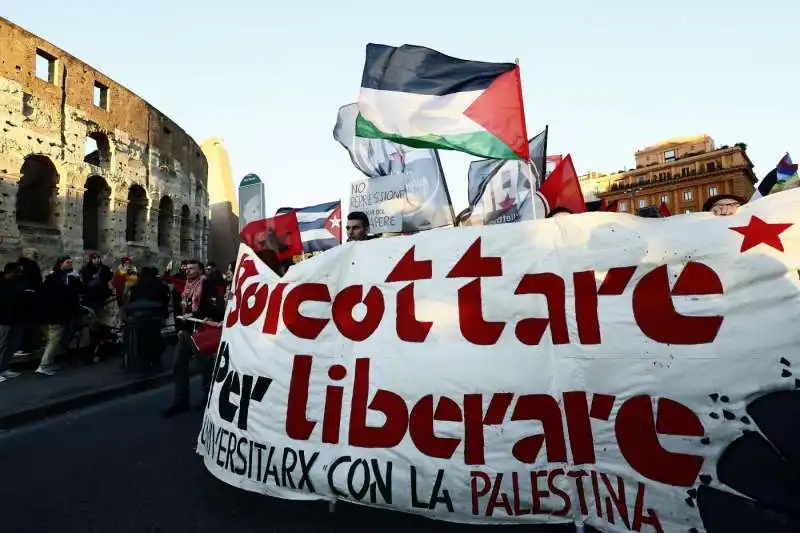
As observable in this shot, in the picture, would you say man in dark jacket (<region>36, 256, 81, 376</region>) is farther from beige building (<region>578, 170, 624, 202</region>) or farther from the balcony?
beige building (<region>578, 170, 624, 202</region>)

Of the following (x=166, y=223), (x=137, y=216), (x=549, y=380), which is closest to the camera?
(x=549, y=380)

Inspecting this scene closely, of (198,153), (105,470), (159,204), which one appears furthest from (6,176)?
(105,470)

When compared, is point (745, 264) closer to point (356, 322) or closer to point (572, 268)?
point (572, 268)

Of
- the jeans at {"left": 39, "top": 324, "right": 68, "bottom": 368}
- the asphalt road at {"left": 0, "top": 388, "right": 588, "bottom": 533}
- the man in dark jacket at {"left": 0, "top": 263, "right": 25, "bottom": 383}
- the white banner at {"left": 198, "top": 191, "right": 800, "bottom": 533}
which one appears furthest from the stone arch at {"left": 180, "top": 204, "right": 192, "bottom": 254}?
the white banner at {"left": 198, "top": 191, "right": 800, "bottom": 533}

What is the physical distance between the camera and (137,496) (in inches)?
130

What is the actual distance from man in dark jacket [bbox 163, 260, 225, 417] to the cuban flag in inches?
133

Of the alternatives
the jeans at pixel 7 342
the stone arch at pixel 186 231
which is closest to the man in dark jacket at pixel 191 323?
the jeans at pixel 7 342

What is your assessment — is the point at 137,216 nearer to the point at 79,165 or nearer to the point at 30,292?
the point at 79,165

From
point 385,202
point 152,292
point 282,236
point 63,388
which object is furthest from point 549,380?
point 152,292

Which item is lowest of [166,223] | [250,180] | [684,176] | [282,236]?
[282,236]

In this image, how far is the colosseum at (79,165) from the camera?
14.6 m

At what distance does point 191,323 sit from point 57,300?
11.1ft

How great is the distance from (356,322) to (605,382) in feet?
4.69

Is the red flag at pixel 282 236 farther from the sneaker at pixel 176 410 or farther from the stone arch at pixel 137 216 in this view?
the stone arch at pixel 137 216
